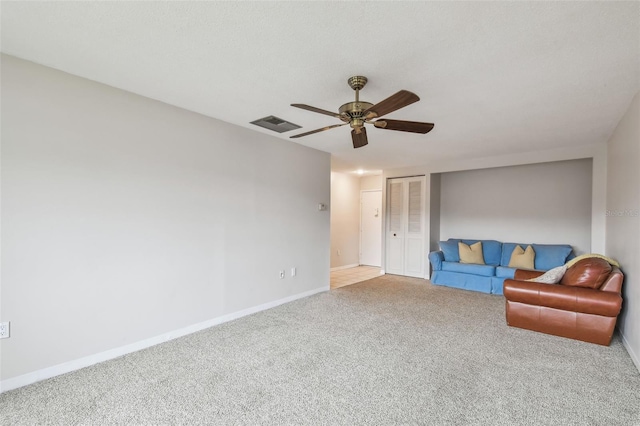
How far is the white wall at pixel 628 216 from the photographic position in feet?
8.70

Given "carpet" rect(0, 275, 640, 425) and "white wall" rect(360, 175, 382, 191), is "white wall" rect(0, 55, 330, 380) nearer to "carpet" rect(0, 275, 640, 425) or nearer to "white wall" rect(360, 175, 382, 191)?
"carpet" rect(0, 275, 640, 425)

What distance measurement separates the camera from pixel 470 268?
17.6ft

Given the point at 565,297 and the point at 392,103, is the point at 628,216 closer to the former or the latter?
the point at 565,297

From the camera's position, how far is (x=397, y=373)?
2443mm

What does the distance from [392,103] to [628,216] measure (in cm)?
278

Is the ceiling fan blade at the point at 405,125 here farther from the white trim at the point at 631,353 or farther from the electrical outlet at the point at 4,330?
the electrical outlet at the point at 4,330

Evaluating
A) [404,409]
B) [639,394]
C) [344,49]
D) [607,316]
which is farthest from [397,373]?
[344,49]

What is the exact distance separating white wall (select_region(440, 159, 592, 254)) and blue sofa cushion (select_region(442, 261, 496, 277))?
1016 millimetres

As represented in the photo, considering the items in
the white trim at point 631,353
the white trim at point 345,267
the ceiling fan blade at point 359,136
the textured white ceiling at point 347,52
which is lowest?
the white trim at point 345,267

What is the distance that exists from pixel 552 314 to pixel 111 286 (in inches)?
172

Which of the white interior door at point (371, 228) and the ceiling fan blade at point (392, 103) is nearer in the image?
Result: the ceiling fan blade at point (392, 103)

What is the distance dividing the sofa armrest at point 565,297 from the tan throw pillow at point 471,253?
221 cm

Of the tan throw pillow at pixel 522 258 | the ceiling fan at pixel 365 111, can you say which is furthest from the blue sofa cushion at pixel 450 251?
the ceiling fan at pixel 365 111

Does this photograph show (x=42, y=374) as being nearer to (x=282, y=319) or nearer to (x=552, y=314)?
(x=282, y=319)
